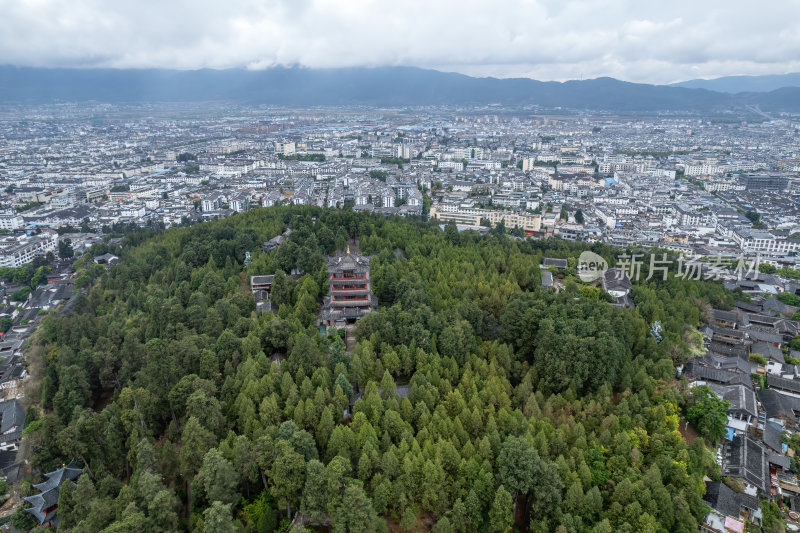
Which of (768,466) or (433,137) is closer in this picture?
(768,466)

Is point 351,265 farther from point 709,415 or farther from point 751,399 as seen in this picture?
point 751,399

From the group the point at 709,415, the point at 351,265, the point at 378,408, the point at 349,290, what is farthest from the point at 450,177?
the point at 378,408

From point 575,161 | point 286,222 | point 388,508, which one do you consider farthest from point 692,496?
point 575,161

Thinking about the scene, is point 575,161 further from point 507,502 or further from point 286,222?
point 507,502

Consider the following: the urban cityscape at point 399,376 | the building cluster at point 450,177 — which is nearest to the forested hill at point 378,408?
the urban cityscape at point 399,376

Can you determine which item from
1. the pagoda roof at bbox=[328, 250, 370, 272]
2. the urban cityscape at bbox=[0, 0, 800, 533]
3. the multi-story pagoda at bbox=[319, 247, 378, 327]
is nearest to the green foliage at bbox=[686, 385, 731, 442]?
the urban cityscape at bbox=[0, 0, 800, 533]
